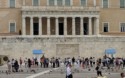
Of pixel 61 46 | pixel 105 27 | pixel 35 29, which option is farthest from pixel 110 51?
pixel 35 29

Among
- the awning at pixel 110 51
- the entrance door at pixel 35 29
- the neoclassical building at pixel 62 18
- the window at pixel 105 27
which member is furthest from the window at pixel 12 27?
the awning at pixel 110 51

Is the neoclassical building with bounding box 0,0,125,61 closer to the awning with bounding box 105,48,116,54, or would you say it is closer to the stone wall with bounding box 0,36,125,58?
the stone wall with bounding box 0,36,125,58

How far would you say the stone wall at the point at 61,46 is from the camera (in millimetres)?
Result: 74812

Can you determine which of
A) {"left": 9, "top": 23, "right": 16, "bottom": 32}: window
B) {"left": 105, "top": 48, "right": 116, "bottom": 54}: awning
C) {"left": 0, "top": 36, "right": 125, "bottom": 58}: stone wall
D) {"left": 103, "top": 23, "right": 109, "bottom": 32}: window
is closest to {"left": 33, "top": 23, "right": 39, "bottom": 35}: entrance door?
{"left": 9, "top": 23, "right": 16, "bottom": 32}: window

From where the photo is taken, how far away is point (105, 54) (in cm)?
7444

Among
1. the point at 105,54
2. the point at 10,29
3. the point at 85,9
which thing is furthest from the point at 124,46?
the point at 10,29

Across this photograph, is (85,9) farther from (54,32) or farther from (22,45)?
(22,45)

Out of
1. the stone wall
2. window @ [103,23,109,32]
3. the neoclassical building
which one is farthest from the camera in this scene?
window @ [103,23,109,32]

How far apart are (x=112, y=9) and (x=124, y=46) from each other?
18.6 meters

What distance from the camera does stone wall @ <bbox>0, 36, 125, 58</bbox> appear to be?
245ft

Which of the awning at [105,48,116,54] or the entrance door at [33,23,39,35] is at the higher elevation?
the entrance door at [33,23,39,35]

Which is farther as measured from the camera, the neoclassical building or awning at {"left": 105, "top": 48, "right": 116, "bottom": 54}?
the neoclassical building

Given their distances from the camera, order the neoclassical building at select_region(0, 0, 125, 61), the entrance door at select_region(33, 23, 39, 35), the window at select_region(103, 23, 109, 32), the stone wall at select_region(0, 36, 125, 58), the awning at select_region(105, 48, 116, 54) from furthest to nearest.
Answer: the window at select_region(103, 23, 109, 32)
the entrance door at select_region(33, 23, 39, 35)
the neoclassical building at select_region(0, 0, 125, 61)
the stone wall at select_region(0, 36, 125, 58)
the awning at select_region(105, 48, 116, 54)

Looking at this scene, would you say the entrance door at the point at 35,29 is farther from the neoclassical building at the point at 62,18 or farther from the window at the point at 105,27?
the window at the point at 105,27
